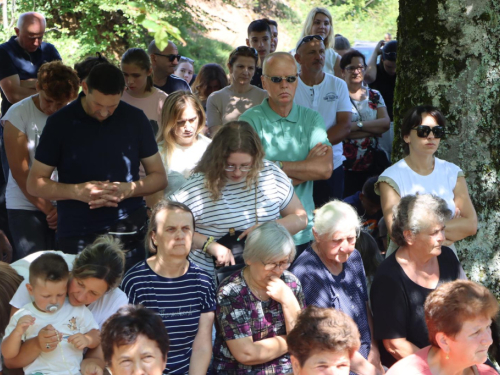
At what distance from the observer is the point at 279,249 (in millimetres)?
3787

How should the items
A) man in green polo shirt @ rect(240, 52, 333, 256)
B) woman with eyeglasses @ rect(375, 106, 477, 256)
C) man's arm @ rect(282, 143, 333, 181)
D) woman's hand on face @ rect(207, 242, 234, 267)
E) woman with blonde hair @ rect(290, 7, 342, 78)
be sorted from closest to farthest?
woman's hand on face @ rect(207, 242, 234, 267)
woman with eyeglasses @ rect(375, 106, 477, 256)
man's arm @ rect(282, 143, 333, 181)
man in green polo shirt @ rect(240, 52, 333, 256)
woman with blonde hair @ rect(290, 7, 342, 78)

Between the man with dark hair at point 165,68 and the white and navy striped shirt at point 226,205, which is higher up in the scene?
the man with dark hair at point 165,68

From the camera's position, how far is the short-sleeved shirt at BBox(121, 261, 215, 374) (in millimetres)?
3762

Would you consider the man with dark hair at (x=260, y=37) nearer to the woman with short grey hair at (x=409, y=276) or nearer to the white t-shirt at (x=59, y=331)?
the woman with short grey hair at (x=409, y=276)

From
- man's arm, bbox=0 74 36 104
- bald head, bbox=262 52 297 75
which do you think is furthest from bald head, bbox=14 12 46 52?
bald head, bbox=262 52 297 75

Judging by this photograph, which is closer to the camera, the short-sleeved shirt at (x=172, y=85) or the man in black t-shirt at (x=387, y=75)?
the short-sleeved shirt at (x=172, y=85)

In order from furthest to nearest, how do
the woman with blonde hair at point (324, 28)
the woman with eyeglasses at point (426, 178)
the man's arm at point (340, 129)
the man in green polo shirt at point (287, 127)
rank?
the woman with blonde hair at point (324, 28) → the man's arm at point (340, 129) → the man in green polo shirt at point (287, 127) → the woman with eyeglasses at point (426, 178)

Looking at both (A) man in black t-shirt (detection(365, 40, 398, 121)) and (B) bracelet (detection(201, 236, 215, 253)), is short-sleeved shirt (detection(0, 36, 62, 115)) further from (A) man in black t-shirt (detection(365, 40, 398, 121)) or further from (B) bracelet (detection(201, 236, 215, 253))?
(A) man in black t-shirt (detection(365, 40, 398, 121))

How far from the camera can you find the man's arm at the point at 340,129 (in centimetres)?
627

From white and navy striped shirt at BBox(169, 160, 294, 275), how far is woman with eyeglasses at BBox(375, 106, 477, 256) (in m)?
0.80

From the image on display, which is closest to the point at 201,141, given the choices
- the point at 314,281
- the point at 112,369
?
the point at 314,281

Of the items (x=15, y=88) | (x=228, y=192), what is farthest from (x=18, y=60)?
(x=228, y=192)

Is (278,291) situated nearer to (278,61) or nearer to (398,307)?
(398,307)

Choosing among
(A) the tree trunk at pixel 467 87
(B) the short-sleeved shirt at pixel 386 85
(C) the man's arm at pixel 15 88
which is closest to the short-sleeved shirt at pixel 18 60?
(C) the man's arm at pixel 15 88
